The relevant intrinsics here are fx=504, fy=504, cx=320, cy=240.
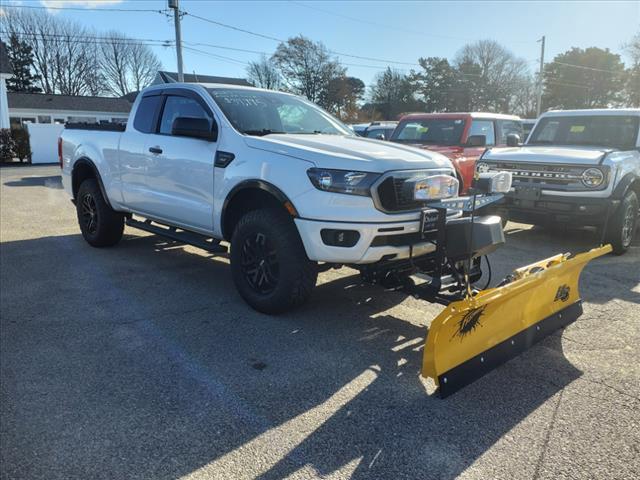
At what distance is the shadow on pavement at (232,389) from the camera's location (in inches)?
99.7

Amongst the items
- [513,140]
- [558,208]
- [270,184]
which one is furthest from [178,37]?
[270,184]

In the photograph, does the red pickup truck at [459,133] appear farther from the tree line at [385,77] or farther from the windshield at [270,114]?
the tree line at [385,77]

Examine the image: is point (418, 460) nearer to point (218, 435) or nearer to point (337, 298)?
point (218, 435)

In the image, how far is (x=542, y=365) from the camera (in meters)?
3.51

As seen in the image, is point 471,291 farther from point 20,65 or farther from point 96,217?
point 20,65

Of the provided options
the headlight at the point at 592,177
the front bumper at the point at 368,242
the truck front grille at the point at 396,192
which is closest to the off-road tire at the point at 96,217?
the front bumper at the point at 368,242

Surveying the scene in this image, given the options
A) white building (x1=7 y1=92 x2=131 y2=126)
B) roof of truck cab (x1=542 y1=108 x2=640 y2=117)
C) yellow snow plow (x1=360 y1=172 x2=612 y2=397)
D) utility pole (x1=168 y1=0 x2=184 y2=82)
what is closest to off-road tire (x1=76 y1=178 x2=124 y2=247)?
yellow snow plow (x1=360 y1=172 x2=612 y2=397)

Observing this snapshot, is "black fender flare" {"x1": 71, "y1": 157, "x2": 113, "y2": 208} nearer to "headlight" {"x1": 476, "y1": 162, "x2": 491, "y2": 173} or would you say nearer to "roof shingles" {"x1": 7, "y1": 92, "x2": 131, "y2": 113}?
"headlight" {"x1": 476, "y1": 162, "x2": 491, "y2": 173}

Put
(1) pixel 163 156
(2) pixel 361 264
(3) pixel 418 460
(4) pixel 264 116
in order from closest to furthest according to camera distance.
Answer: (3) pixel 418 460
(2) pixel 361 264
(4) pixel 264 116
(1) pixel 163 156

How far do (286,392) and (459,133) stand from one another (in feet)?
23.8

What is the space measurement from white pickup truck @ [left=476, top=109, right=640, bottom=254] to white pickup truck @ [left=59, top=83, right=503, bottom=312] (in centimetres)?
271

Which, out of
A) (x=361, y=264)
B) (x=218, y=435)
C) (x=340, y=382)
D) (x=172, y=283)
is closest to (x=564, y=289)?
(x=361, y=264)

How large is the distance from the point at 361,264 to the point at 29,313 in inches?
118

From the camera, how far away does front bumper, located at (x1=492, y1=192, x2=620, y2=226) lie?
21.0 ft
